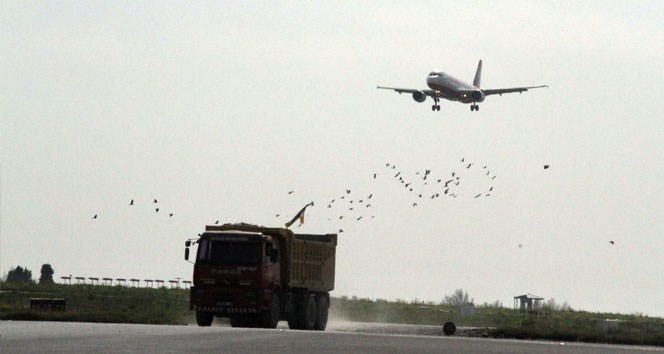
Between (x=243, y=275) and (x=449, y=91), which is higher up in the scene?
(x=449, y=91)

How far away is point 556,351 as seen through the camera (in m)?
30.3

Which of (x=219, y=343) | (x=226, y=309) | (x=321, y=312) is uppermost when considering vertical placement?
(x=321, y=312)

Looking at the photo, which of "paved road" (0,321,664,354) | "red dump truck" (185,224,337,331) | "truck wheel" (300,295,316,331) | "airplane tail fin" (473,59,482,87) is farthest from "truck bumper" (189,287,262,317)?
"airplane tail fin" (473,59,482,87)

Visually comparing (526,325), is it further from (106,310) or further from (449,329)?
(106,310)

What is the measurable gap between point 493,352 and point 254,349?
512 centimetres

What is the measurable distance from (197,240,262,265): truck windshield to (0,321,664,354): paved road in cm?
712

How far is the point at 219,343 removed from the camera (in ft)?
94.9

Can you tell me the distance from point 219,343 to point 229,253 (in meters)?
13.2

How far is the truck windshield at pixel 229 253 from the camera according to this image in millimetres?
42000

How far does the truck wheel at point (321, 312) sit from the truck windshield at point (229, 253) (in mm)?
5548

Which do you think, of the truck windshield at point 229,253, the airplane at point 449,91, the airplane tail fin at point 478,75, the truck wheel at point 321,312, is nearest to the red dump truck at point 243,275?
the truck windshield at point 229,253

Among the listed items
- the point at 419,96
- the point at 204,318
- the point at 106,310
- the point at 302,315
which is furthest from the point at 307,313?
the point at 419,96

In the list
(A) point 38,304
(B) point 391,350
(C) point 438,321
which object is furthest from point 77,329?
(C) point 438,321

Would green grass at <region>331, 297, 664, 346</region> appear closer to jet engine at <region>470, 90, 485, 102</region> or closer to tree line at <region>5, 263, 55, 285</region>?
jet engine at <region>470, 90, 485, 102</region>
